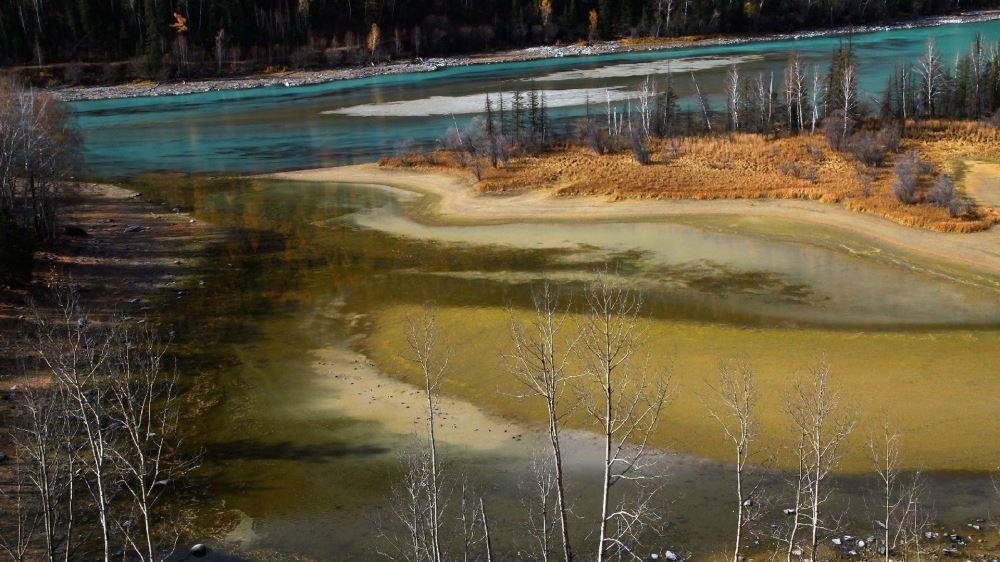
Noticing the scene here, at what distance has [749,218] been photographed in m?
45.4

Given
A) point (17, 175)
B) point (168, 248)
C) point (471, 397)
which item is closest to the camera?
point (471, 397)

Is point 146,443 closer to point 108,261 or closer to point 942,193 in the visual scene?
point 108,261

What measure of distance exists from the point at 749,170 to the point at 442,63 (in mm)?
88172

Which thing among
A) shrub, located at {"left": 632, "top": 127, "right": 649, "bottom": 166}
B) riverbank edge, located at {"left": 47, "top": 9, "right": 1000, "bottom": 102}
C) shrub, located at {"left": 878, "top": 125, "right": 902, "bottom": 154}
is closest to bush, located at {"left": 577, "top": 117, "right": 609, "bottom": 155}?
shrub, located at {"left": 632, "top": 127, "right": 649, "bottom": 166}

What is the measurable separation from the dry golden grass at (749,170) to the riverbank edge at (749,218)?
1.02m

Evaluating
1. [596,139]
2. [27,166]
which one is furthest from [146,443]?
[596,139]

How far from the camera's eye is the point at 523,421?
81.4 feet

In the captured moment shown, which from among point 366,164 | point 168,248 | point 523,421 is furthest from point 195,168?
point 523,421

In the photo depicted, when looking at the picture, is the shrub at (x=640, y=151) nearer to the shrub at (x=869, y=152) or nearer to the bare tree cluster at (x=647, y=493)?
the shrub at (x=869, y=152)

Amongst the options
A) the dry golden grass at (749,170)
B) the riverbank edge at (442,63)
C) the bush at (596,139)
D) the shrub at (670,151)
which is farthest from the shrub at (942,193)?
the riverbank edge at (442,63)

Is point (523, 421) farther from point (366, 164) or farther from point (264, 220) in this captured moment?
point (366, 164)

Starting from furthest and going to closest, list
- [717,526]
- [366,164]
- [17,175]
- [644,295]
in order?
1. [366,164]
2. [17,175]
3. [644,295]
4. [717,526]

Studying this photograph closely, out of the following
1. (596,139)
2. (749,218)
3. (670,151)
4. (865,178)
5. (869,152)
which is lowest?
(749,218)

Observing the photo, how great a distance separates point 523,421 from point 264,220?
30.2 metres
